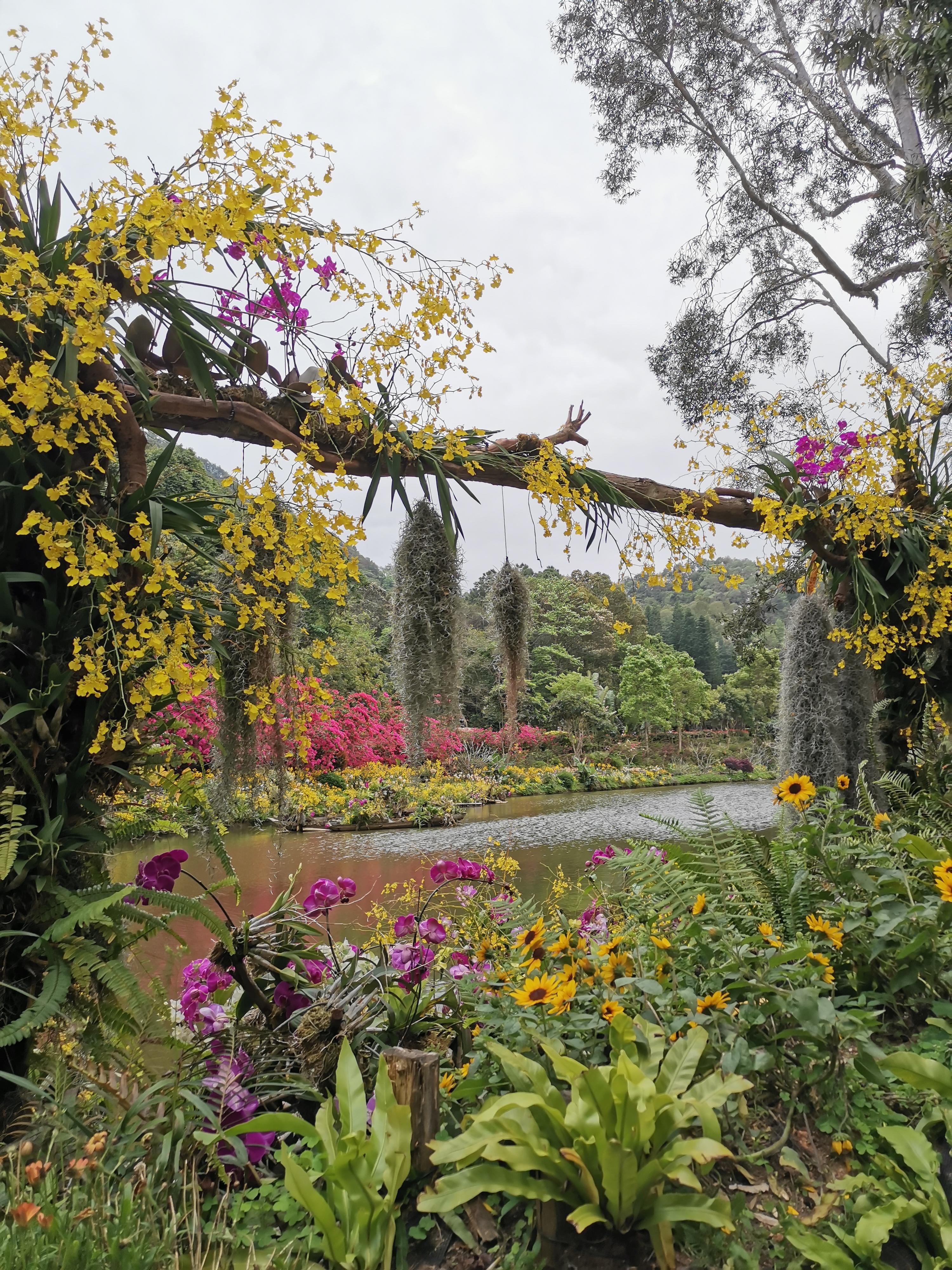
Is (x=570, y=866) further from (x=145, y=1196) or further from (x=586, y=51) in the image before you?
(x=586, y=51)

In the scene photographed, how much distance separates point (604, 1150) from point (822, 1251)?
29cm

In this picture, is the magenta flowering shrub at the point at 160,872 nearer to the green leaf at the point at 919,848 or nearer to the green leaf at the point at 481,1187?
the green leaf at the point at 481,1187

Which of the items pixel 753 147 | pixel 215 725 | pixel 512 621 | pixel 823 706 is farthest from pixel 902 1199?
pixel 753 147

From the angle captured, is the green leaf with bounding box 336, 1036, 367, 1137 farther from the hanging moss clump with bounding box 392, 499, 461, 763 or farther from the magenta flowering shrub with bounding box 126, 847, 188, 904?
the hanging moss clump with bounding box 392, 499, 461, 763

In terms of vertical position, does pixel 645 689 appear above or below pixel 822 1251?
above

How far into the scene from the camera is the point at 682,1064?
105 cm

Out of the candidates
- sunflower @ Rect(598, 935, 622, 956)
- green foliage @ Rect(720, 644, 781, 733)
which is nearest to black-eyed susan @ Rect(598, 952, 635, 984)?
sunflower @ Rect(598, 935, 622, 956)

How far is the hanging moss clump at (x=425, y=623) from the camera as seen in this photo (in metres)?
2.29

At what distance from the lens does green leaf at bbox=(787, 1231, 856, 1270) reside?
85 cm

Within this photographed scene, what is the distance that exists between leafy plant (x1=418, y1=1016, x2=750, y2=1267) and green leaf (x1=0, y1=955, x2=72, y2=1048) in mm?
653

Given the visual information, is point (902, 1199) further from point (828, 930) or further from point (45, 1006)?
point (45, 1006)

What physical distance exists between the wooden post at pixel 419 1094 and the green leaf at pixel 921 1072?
0.70 metres

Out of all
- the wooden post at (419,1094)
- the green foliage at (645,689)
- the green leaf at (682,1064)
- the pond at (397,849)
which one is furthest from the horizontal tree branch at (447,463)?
the green foliage at (645,689)

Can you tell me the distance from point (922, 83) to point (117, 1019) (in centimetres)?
579
